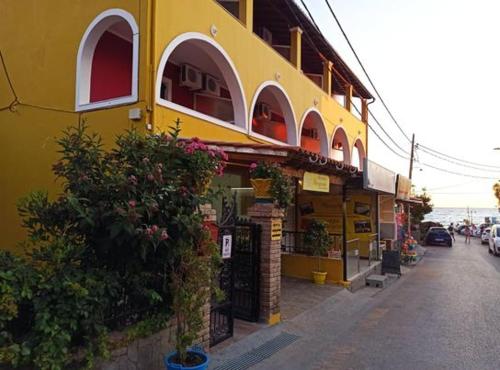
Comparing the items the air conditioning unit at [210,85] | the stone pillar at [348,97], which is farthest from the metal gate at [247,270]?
the stone pillar at [348,97]

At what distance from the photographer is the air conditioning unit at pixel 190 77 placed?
1028 cm

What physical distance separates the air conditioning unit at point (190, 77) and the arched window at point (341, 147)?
7.96 m

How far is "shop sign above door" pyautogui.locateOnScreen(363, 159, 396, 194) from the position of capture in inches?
463

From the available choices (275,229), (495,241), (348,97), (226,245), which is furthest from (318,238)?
(495,241)

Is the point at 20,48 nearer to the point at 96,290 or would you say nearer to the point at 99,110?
the point at 99,110

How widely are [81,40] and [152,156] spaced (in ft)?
15.1

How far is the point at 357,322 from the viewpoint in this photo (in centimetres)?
779

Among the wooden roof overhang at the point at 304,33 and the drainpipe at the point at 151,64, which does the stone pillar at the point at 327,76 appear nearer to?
the wooden roof overhang at the point at 304,33

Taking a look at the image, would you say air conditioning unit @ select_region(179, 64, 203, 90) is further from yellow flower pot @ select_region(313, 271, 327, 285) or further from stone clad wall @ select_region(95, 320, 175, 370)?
stone clad wall @ select_region(95, 320, 175, 370)

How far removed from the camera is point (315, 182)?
29.6ft

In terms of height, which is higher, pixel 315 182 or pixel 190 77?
pixel 190 77

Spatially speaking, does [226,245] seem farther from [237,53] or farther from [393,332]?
[237,53]

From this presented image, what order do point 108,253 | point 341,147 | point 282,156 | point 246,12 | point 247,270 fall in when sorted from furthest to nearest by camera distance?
point 341,147 → point 246,12 → point 282,156 → point 247,270 → point 108,253

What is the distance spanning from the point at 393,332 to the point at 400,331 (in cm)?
16
